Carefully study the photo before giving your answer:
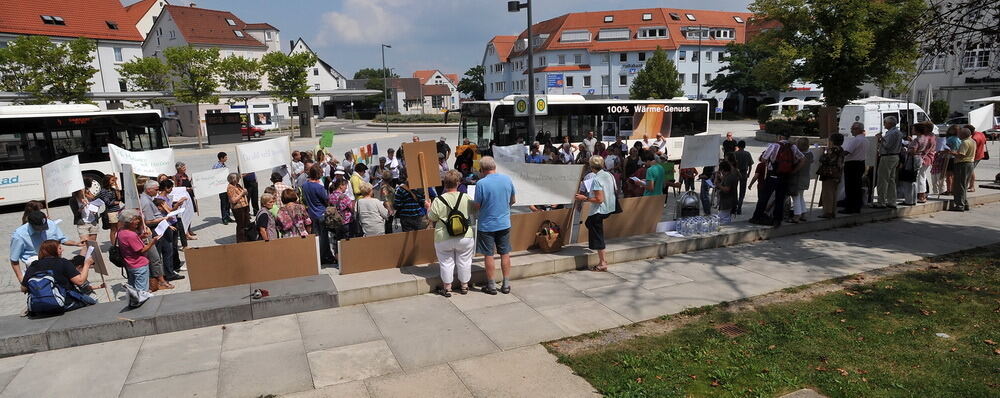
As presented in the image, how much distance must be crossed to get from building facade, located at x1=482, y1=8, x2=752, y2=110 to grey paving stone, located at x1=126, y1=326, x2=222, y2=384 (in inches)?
2512

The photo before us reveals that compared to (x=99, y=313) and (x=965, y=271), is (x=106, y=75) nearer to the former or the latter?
(x=99, y=313)

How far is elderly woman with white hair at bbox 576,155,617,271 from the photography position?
769 cm

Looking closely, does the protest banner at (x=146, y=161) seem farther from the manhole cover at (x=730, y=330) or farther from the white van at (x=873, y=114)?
the white van at (x=873, y=114)

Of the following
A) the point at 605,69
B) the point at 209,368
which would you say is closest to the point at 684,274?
the point at 209,368

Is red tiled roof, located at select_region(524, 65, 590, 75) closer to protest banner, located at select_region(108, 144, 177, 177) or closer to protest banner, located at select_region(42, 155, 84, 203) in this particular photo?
protest banner, located at select_region(108, 144, 177, 177)

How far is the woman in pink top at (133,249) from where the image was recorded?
22.4ft

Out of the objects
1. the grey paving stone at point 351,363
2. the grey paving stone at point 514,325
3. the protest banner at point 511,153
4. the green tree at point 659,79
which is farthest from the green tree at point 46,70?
the green tree at point 659,79

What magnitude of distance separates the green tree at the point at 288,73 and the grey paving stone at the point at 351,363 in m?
39.9

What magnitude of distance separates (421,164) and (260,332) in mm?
2975

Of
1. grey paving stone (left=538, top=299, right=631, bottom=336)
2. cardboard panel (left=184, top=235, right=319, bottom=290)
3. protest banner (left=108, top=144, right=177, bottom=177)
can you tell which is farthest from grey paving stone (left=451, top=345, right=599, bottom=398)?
protest banner (left=108, top=144, right=177, bottom=177)

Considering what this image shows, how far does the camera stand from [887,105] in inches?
896

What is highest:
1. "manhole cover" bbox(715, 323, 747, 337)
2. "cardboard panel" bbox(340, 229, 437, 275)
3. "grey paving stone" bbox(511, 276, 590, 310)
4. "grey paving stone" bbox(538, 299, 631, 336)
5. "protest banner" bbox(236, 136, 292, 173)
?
"protest banner" bbox(236, 136, 292, 173)

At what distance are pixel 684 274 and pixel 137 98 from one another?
39149 mm

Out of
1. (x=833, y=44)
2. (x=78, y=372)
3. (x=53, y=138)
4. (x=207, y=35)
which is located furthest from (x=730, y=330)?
(x=207, y=35)
